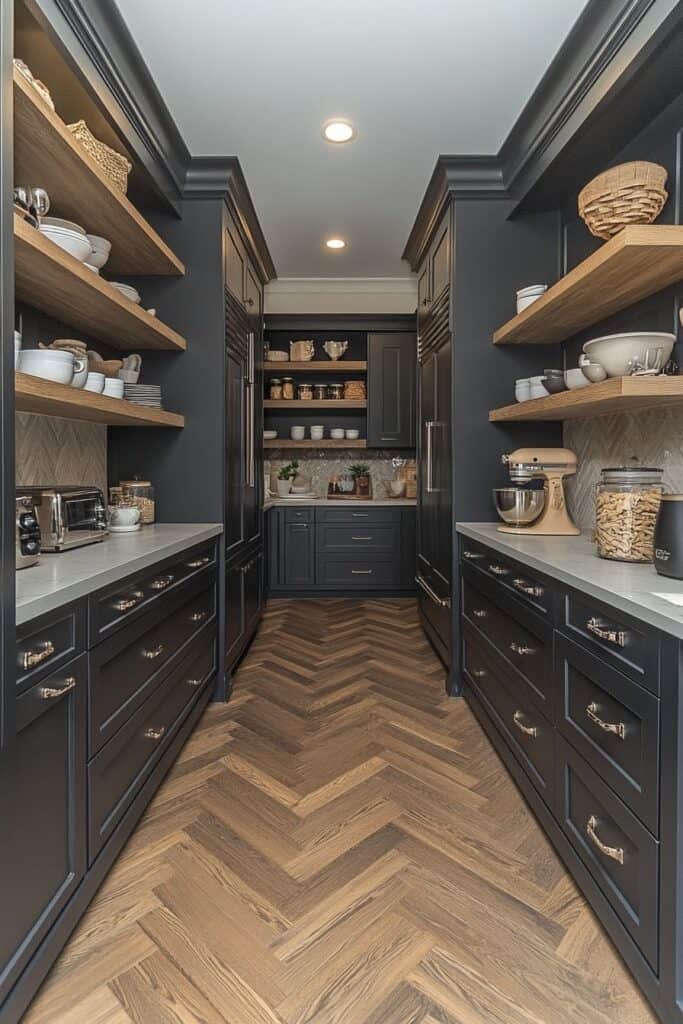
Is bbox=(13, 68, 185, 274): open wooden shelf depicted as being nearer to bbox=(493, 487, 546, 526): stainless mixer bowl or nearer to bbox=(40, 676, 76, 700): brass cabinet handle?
bbox=(40, 676, 76, 700): brass cabinet handle

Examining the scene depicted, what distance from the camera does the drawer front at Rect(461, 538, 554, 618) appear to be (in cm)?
189

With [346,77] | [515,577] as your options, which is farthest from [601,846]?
[346,77]

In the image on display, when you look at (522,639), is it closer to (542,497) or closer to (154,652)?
(542,497)

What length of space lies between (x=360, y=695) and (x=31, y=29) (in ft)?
9.50

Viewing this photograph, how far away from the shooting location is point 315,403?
573 cm

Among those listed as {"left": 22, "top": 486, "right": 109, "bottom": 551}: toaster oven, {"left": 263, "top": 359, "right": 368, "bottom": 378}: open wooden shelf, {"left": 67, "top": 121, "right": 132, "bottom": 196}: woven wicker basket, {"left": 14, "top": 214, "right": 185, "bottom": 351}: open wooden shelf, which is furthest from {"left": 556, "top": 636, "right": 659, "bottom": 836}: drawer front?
{"left": 263, "top": 359, "right": 368, "bottom": 378}: open wooden shelf

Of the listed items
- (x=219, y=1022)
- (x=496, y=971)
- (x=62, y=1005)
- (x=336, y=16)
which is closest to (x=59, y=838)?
(x=62, y=1005)

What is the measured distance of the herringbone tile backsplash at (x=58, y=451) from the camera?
7.54 ft

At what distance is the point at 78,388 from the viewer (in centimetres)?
201

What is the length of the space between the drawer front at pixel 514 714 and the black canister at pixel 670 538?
1.92 ft

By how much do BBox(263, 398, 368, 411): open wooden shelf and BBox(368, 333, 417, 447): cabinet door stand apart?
0.42 ft

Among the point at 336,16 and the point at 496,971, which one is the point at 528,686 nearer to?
the point at 496,971

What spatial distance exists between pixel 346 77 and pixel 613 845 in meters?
2.83

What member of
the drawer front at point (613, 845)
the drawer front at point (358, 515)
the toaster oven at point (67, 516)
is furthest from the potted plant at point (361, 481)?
the drawer front at point (613, 845)
